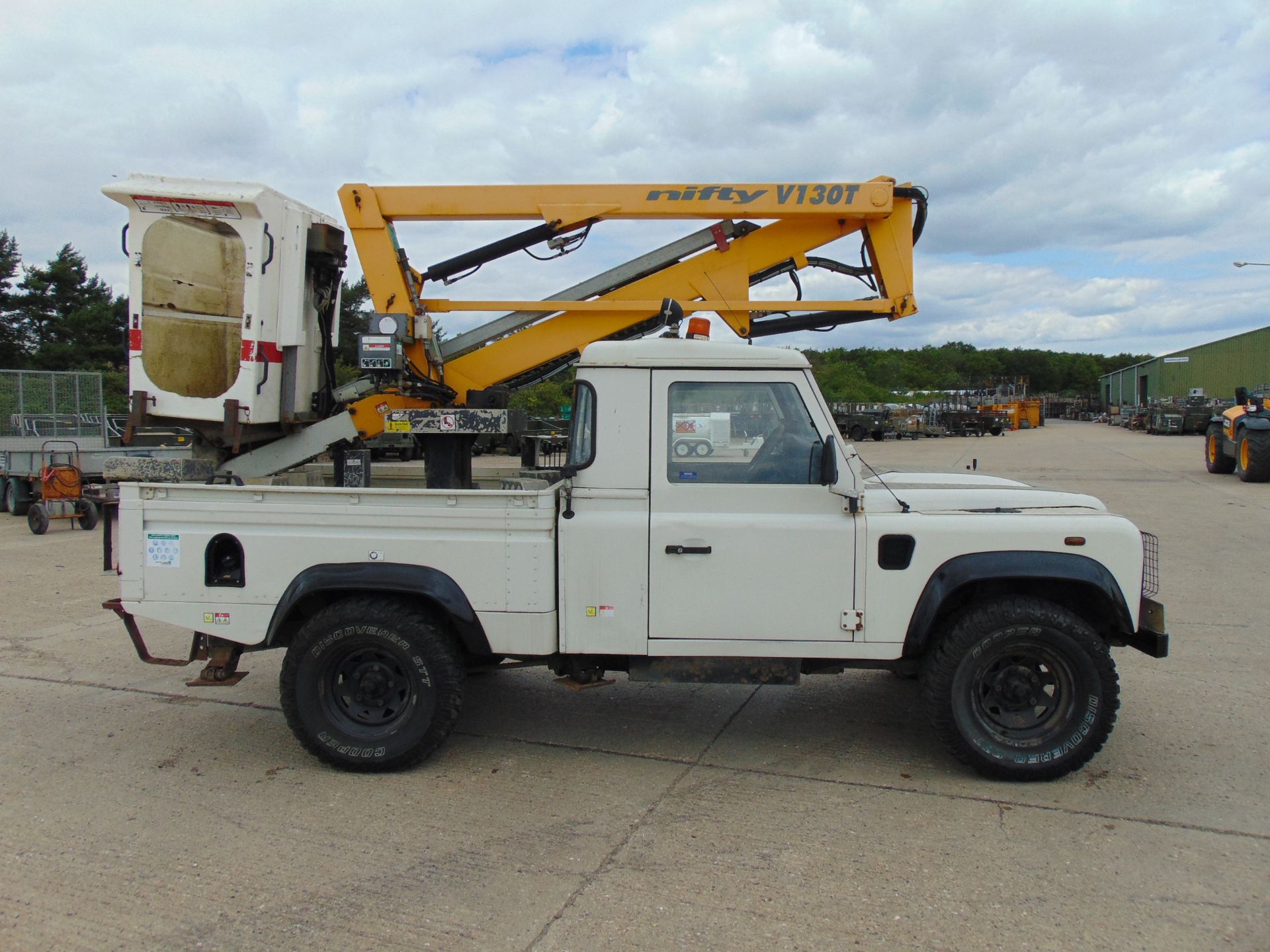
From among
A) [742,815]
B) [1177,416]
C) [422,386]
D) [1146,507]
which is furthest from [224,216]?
[1177,416]

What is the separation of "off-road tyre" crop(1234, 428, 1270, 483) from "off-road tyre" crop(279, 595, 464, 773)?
1872 cm

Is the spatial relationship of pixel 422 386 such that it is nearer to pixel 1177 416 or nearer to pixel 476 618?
pixel 476 618

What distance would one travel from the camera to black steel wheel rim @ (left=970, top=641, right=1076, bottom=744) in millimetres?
4324

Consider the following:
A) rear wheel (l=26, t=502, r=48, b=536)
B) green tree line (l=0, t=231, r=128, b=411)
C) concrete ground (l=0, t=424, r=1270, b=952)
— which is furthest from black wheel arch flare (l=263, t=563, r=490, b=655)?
green tree line (l=0, t=231, r=128, b=411)

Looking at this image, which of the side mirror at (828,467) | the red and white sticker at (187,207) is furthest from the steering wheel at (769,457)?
the red and white sticker at (187,207)

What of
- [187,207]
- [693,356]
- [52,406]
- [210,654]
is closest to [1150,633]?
[693,356]

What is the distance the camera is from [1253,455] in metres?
17.9

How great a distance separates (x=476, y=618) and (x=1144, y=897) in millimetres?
2976

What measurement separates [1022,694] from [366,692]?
322cm

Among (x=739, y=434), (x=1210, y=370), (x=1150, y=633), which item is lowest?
(x=1150, y=633)

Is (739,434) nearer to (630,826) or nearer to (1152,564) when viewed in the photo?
(630,826)

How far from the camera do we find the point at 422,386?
5.30 metres

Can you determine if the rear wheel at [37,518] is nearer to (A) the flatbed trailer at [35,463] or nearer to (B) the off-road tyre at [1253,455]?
(A) the flatbed trailer at [35,463]

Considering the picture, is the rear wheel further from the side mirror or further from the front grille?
the front grille
